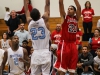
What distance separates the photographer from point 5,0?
47.5 feet

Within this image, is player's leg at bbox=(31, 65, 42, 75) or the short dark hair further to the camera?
player's leg at bbox=(31, 65, 42, 75)

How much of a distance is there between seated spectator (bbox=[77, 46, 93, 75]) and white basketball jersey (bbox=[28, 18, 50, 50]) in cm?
274

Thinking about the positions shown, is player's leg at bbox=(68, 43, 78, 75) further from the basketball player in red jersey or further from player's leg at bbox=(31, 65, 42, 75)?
player's leg at bbox=(31, 65, 42, 75)

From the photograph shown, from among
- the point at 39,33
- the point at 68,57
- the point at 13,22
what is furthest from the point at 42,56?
the point at 13,22

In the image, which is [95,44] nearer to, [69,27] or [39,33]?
[69,27]

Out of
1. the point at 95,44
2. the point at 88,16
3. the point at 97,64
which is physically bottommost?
the point at 97,64

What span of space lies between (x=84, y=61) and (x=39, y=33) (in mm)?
3048

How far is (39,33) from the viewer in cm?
551

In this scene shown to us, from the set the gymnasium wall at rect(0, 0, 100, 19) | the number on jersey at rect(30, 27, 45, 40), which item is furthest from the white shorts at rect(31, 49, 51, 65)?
the gymnasium wall at rect(0, 0, 100, 19)

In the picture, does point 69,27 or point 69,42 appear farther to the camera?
point 69,42

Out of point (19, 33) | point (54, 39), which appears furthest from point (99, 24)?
point (19, 33)

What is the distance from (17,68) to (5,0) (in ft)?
27.0

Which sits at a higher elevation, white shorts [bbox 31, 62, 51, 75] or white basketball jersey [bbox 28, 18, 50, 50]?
white basketball jersey [bbox 28, 18, 50, 50]

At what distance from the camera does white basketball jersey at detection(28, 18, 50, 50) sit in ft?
18.0
